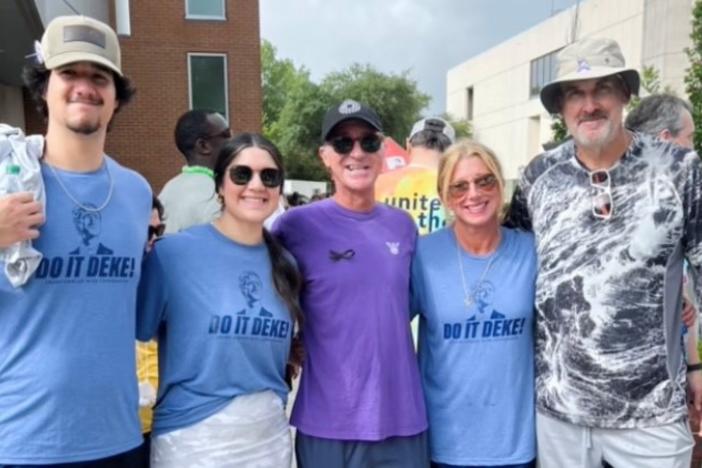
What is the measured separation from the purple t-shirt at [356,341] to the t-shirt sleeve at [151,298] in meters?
0.56

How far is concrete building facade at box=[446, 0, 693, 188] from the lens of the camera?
23922 millimetres

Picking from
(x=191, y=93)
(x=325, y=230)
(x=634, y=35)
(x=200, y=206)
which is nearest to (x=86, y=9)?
(x=191, y=93)

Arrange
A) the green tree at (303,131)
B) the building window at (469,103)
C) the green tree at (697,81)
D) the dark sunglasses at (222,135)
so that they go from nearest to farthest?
1. the dark sunglasses at (222,135)
2. the green tree at (697,81)
3. the green tree at (303,131)
4. the building window at (469,103)

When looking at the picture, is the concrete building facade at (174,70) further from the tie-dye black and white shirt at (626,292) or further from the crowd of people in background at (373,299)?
the tie-dye black and white shirt at (626,292)

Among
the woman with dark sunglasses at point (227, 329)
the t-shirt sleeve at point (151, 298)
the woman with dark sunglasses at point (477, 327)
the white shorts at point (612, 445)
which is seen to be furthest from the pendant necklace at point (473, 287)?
the t-shirt sleeve at point (151, 298)

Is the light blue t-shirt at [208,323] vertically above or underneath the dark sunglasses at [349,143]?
underneath

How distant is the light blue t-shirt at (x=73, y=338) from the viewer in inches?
79.0

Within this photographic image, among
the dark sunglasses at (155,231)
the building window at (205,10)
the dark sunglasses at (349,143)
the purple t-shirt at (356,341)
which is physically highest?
the building window at (205,10)

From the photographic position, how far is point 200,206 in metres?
3.83

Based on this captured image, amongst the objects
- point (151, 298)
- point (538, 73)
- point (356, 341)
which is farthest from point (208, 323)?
point (538, 73)

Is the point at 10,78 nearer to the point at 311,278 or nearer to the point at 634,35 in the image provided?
the point at 311,278

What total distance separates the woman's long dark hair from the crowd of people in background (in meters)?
0.01

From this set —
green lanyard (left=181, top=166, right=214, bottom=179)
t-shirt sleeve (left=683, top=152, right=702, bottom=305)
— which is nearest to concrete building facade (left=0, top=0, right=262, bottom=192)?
green lanyard (left=181, top=166, right=214, bottom=179)

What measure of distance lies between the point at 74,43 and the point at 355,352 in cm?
154
